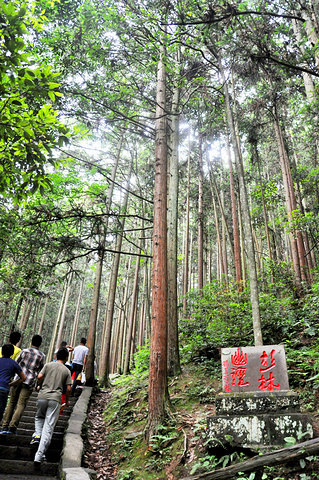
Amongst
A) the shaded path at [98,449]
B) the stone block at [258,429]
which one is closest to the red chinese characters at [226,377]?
the stone block at [258,429]

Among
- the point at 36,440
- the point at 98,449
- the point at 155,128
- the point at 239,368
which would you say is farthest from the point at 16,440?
the point at 155,128

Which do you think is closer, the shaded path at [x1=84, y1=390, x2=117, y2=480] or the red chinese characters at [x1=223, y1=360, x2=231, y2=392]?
the red chinese characters at [x1=223, y1=360, x2=231, y2=392]

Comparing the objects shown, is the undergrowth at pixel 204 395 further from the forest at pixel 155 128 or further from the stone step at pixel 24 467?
the stone step at pixel 24 467

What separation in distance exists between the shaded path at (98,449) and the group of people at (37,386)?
35.6 inches

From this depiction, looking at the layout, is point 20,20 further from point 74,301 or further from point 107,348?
point 74,301

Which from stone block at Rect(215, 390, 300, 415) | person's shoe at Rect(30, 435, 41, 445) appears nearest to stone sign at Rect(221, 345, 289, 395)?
stone block at Rect(215, 390, 300, 415)

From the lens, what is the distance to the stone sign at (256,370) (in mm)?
4230

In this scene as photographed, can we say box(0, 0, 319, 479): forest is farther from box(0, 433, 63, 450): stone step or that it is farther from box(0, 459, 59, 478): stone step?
box(0, 433, 63, 450): stone step

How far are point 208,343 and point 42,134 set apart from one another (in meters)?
6.60

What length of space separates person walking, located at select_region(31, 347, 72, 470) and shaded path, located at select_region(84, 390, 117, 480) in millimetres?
817

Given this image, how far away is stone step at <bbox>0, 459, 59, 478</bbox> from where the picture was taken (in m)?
4.67

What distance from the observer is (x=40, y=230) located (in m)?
7.76

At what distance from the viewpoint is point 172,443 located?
4.72 meters

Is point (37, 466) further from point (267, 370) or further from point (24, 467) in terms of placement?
point (267, 370)
